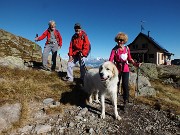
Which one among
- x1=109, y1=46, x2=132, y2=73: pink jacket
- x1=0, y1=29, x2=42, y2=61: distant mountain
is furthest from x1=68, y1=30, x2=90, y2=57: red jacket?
x1=0, y1=29, x2=42, y2=61: distant mountain

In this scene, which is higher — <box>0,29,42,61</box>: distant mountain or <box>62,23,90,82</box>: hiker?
<box>0,29,42,61</box>: distant mountain

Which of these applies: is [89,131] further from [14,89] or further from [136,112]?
[14,89]

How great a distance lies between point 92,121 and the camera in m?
9.58

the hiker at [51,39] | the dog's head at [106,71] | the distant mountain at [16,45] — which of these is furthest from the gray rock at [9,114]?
the distant mountain at [16,45]

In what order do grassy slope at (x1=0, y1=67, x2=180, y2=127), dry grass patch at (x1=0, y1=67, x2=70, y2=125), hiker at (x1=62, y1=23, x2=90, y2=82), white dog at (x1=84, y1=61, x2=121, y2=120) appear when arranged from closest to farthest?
white dog at (x1=84, y1=61, x2=121, y2=120)
dry grass patch at (x1=0, y1=67, x2=70, y2=125)
grassy slope at (x1=0, y1=67, x2=180, y2=127)
hiker at (x1=62, y1=23, x2=90, y2=82)

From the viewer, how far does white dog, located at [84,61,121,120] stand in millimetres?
8984

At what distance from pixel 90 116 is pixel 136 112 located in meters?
2.51

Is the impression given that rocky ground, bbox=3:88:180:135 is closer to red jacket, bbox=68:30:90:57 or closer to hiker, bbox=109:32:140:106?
hiker, bbox=109:32:140:106

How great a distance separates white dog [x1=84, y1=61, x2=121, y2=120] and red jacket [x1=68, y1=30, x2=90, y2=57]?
2490 millimetres

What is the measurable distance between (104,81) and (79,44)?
4.66 m

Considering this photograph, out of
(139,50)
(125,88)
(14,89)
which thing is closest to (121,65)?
(125,88)

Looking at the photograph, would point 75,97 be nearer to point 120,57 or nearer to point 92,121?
point 92,121

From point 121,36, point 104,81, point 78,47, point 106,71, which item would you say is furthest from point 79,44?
point 106,71

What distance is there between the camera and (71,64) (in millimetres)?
14062
